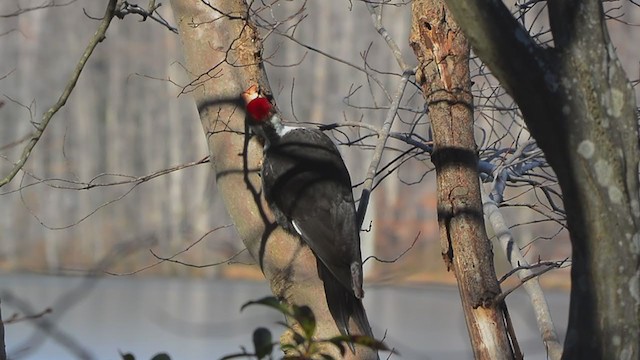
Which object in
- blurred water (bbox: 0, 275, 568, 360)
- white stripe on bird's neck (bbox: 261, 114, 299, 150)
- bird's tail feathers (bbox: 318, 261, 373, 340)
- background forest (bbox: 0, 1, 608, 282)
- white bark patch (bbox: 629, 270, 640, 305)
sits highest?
background forest (bbox: 0, 1, 608, 282)

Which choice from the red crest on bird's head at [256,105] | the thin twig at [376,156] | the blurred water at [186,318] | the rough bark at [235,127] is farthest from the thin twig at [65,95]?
the blurred water at [186,318]

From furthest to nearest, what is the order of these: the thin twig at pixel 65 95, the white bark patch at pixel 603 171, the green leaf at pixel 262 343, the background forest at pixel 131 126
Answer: the background forest at pixel 131 126 → the thin twig at pixel 65 95 → the white bark patch at pixel 603 171 → the green leaf at pixel 262 343

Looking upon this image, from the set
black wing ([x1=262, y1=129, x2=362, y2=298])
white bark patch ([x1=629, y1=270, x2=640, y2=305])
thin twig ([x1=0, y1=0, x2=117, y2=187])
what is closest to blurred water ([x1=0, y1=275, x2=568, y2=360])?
black wing ([x1=262, y1=129, x2=362, y2=298])

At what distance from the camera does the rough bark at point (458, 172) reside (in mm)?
4109

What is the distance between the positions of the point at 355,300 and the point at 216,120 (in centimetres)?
95

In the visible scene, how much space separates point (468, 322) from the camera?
415 cm

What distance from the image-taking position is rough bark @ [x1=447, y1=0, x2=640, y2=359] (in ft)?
7.85

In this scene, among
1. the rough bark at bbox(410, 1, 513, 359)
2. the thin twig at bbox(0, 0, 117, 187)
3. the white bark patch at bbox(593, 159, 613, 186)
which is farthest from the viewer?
the rough bark at bbox(410, 1, 513, 359)

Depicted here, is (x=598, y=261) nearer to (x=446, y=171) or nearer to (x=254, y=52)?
(x=446, y=171)

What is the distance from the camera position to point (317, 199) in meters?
4.53

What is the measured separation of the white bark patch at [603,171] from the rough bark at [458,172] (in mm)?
1736

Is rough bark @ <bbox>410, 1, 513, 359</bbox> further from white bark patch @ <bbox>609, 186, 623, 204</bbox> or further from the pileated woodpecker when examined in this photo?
white bark patch @ <bbox>609, 186, 623, 204</bbox>

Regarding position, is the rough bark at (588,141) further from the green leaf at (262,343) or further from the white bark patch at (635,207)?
the green leaf at (262,343)

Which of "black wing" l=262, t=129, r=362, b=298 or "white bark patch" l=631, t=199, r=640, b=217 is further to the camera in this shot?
"black wing" l=262, t=129, r=362, b=298
